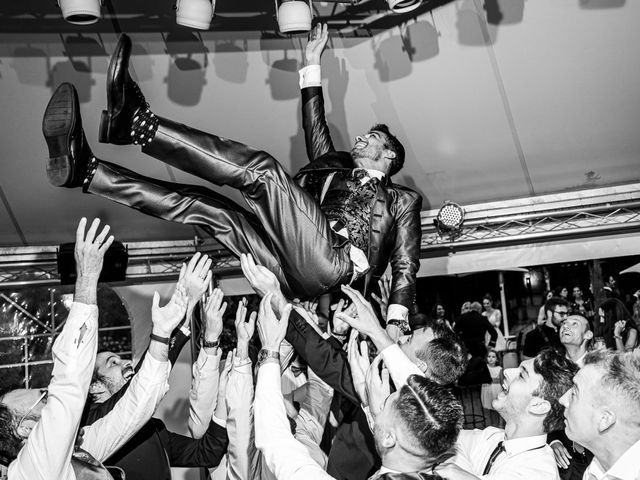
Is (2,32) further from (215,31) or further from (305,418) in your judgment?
(305,418)

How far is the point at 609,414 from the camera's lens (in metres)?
2.22

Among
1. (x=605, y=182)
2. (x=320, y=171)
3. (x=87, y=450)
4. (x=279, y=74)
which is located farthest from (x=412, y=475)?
(x=605, y=182)

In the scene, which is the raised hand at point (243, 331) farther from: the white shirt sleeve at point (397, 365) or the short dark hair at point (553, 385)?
the short dark hair at point (553, 385)

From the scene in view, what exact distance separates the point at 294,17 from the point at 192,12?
652 millimetres

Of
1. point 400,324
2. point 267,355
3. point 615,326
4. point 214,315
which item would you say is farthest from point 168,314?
point 615,326

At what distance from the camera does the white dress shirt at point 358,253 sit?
4012mm

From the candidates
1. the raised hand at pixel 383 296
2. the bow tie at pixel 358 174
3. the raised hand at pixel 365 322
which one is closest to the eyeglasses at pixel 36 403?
the raised hand at pixel 365 322

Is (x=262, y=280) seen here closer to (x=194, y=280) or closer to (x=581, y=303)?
(x=194, y=280)

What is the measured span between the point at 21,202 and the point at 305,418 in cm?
379

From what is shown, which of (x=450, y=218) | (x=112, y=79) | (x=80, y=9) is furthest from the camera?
(x=450, y=218)

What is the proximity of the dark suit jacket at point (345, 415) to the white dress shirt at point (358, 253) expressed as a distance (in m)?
0.88

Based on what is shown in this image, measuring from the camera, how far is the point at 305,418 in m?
3.45

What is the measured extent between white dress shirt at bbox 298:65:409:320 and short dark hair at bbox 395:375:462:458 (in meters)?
1.75

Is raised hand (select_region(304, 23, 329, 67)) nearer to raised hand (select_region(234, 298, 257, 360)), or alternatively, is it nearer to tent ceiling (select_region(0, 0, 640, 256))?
tent ceiling (select_region(0, 0, 640, 256))
